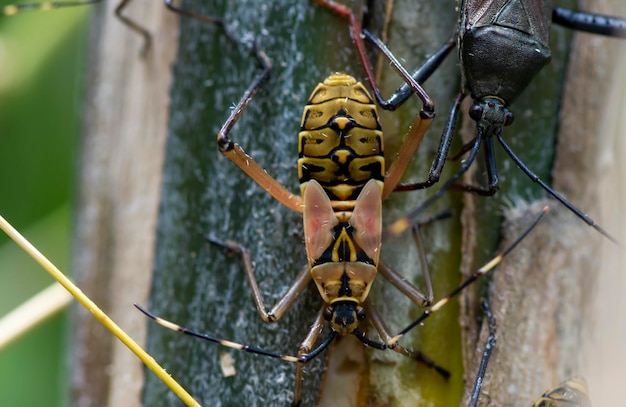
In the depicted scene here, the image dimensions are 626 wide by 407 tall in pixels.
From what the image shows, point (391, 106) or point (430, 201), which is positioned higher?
point (391, 106)

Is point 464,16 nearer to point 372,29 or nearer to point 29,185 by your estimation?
point 372,29

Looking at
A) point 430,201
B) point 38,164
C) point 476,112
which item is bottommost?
point 38,164

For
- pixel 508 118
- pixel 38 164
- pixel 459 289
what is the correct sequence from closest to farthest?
1. pixel 459 289
2. pixel 508 118
3. pixel 38 164

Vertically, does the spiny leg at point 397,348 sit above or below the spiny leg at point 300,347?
above

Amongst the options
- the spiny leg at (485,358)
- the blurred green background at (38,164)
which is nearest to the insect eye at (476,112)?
the spiny leg at (485,358)

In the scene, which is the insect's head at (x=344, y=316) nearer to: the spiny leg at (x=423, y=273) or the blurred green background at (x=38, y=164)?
the spiny leg at (x=423, y=273)

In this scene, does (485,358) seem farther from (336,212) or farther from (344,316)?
(336,212)

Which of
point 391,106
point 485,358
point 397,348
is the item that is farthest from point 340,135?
point 485,358

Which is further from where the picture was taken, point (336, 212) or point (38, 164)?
point (38, 164)
